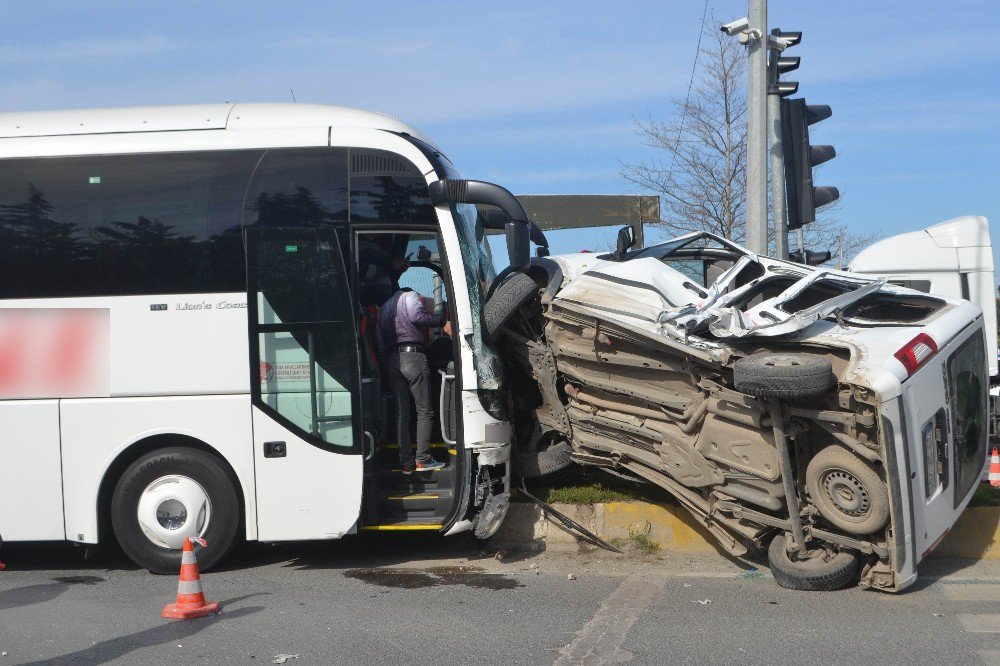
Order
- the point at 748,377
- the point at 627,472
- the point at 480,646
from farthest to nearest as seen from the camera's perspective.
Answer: the point at 627,472 < the point at 748,377 < the point at 480,646

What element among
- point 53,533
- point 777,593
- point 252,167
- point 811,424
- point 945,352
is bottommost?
point 777,593

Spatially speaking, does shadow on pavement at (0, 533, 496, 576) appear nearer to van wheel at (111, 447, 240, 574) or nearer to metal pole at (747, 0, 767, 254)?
van wheel at (111, 447, 240, 574)

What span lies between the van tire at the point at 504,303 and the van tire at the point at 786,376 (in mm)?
1934

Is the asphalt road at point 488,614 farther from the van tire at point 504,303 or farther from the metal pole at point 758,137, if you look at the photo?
the metal pole at point 758,137

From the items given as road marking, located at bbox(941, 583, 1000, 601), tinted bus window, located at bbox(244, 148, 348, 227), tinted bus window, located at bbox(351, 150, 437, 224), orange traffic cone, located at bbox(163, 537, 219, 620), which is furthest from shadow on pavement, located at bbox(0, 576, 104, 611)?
road marking, located at bbox(941, 583, 1000, 601)

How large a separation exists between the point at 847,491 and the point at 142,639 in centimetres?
443

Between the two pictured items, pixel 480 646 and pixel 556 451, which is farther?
pixel 556 451

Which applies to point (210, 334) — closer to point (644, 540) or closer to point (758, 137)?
point (644, 540)

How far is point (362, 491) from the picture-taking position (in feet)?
24.3

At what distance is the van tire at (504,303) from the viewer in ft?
24.8

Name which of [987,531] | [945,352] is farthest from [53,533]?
[987,531]

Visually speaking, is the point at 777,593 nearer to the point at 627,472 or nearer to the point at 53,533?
the point at 627,472

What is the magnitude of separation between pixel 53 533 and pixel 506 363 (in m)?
3.75

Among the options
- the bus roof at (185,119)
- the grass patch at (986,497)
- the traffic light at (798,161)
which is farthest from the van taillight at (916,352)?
the bus roof at (185,119)
